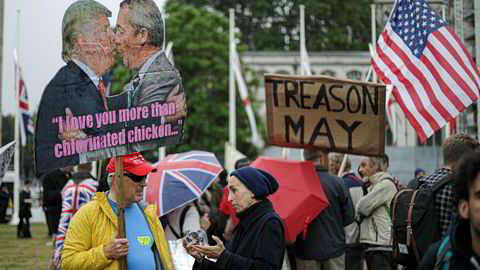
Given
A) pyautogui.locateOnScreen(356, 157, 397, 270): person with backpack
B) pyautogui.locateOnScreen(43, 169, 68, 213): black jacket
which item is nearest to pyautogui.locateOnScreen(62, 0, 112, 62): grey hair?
pyautogui.locateOnScreen(356, 157, 397, 270): person with backpack

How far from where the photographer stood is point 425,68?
31.9 feet

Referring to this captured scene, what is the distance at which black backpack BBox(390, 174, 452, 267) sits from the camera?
6473mm

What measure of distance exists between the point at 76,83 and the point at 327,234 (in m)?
4.46

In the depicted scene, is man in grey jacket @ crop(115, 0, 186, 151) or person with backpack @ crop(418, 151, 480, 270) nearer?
person with backpack @ crop(418, 151, 480, 270)

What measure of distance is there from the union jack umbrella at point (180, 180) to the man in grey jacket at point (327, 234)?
119cm

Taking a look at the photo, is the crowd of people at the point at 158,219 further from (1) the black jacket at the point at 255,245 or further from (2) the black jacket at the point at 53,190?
(2) the black jacket at the point at 53,190

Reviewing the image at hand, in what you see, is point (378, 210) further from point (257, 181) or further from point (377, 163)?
point (257, 181)

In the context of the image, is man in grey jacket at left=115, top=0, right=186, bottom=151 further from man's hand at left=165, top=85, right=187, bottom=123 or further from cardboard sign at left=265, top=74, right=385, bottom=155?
cardboard sign at left=265, top=74, right=385, bottom=155

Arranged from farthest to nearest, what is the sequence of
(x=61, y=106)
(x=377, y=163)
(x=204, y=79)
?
(x=204, y=79) → (x=377, y=163) → (x=61, y=106)

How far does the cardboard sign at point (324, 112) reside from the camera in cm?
884

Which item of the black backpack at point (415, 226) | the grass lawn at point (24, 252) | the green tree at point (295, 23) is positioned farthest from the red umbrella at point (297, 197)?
the green tree at point (295, 23)

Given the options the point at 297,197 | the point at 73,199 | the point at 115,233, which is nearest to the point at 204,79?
the point at 73,199

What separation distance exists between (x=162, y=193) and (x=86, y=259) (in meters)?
3.38

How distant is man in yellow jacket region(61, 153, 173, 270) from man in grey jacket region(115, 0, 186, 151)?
1.18 feet
